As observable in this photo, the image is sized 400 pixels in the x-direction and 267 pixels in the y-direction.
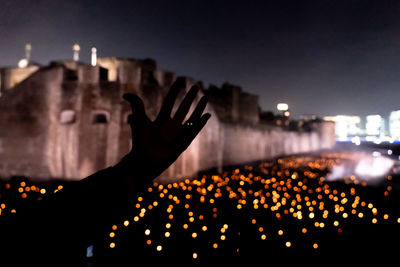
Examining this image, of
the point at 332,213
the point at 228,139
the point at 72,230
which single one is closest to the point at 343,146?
the point at 228,139

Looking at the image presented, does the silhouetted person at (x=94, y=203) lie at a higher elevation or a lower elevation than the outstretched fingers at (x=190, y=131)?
lower

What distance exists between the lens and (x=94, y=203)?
1.74 meters

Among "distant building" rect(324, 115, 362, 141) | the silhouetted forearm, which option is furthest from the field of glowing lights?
"distant building" rect(324, 115, 362, 141)

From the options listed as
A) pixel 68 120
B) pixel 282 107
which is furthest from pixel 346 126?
pixel 68 120

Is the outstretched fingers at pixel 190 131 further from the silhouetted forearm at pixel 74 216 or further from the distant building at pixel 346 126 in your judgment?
the distant building at pixel 346 126

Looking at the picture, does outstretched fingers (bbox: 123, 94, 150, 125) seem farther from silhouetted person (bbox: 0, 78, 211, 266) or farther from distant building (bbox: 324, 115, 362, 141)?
distant building (bbox: 324, 115, 362, 141)

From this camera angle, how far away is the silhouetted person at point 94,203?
5.05 feet

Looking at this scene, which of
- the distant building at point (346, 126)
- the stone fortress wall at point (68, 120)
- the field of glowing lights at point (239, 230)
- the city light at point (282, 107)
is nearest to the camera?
the field of glowing lights at point (239, 230)

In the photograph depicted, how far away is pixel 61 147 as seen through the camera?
37.7ft

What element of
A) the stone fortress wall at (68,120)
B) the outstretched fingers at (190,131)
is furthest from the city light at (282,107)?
the outstretched fingers at (190,131)

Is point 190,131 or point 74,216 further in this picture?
point 190,131

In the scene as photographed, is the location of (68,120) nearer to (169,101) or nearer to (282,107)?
(169,101)

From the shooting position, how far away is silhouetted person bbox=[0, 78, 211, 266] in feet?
5.05

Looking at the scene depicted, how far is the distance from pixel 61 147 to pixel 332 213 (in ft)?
34.6
